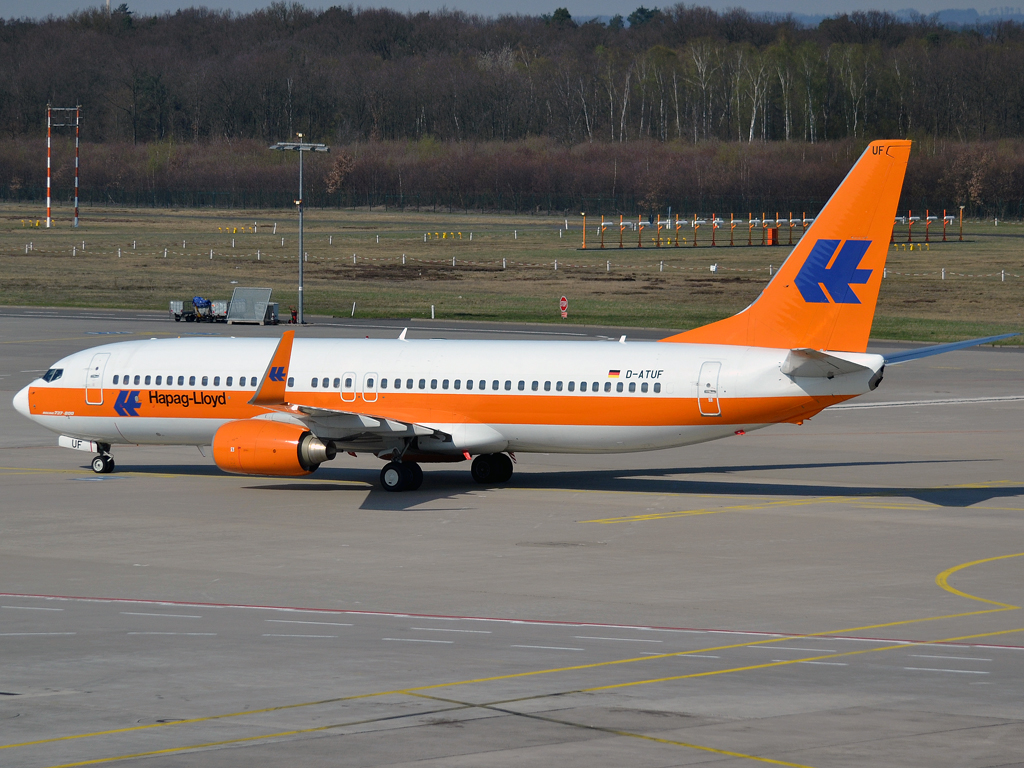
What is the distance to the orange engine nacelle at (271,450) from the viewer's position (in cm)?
3556

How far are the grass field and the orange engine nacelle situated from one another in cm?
5593

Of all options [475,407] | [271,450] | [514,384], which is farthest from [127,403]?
[514,384]

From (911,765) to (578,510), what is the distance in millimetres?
20510

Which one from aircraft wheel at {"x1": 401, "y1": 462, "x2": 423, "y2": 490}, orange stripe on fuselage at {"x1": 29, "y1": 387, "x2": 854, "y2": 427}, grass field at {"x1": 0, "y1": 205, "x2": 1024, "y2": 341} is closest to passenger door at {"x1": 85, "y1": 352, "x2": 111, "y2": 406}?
orange stripe on fuselage at {"x1": 29, "y1": 387, "x2": 854, "y2": 427}

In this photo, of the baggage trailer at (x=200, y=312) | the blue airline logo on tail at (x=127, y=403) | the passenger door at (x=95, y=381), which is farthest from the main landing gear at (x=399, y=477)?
the baggage trailer at (x=200, y=312)

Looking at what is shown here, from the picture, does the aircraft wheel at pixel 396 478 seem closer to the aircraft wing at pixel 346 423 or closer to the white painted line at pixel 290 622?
the aircraft wing at pixel 346 423

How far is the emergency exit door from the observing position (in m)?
35.9

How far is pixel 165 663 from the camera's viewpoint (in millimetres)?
20312

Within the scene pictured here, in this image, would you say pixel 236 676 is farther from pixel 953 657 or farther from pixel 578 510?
pixel 578 510

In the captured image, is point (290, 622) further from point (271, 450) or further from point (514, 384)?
point (514, 384)

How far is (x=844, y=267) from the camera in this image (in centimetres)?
3547

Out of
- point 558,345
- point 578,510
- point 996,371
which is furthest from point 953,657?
point 996,371

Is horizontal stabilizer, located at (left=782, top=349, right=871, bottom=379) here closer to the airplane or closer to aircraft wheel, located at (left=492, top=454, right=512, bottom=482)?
the airplane

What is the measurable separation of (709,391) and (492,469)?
7.36m
